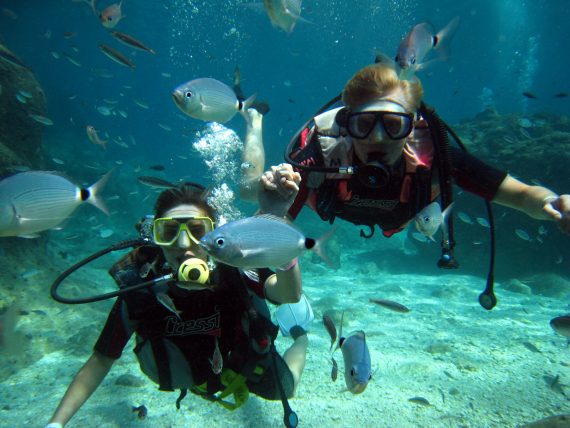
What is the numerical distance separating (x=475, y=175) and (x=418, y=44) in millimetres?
1604

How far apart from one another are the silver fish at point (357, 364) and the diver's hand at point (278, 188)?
1456 millimetres

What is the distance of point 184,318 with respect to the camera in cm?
269

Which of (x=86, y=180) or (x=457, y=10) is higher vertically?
(x=457, y=10)

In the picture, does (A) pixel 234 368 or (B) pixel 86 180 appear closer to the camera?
(A) pixel 234 368

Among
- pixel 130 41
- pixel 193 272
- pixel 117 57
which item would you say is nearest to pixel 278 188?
pixel 193 272

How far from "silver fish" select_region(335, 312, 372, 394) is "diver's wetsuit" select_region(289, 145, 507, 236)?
1.14m

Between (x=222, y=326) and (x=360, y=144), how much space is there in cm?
203

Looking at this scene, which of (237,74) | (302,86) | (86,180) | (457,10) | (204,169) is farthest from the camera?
(302,86)

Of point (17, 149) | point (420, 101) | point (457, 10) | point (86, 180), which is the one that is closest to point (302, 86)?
point (457, 10)

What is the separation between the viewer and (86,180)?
19656 millimetres

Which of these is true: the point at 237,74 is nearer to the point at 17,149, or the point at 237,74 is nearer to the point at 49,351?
the point at 49,351

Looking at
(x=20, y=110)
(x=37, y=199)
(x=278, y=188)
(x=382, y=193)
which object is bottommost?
(x=20, y=110)

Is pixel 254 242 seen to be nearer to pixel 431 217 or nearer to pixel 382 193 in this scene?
pixel 382 193

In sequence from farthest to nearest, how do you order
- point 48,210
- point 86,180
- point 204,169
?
point 204,169
point 86,180
point 48,210
